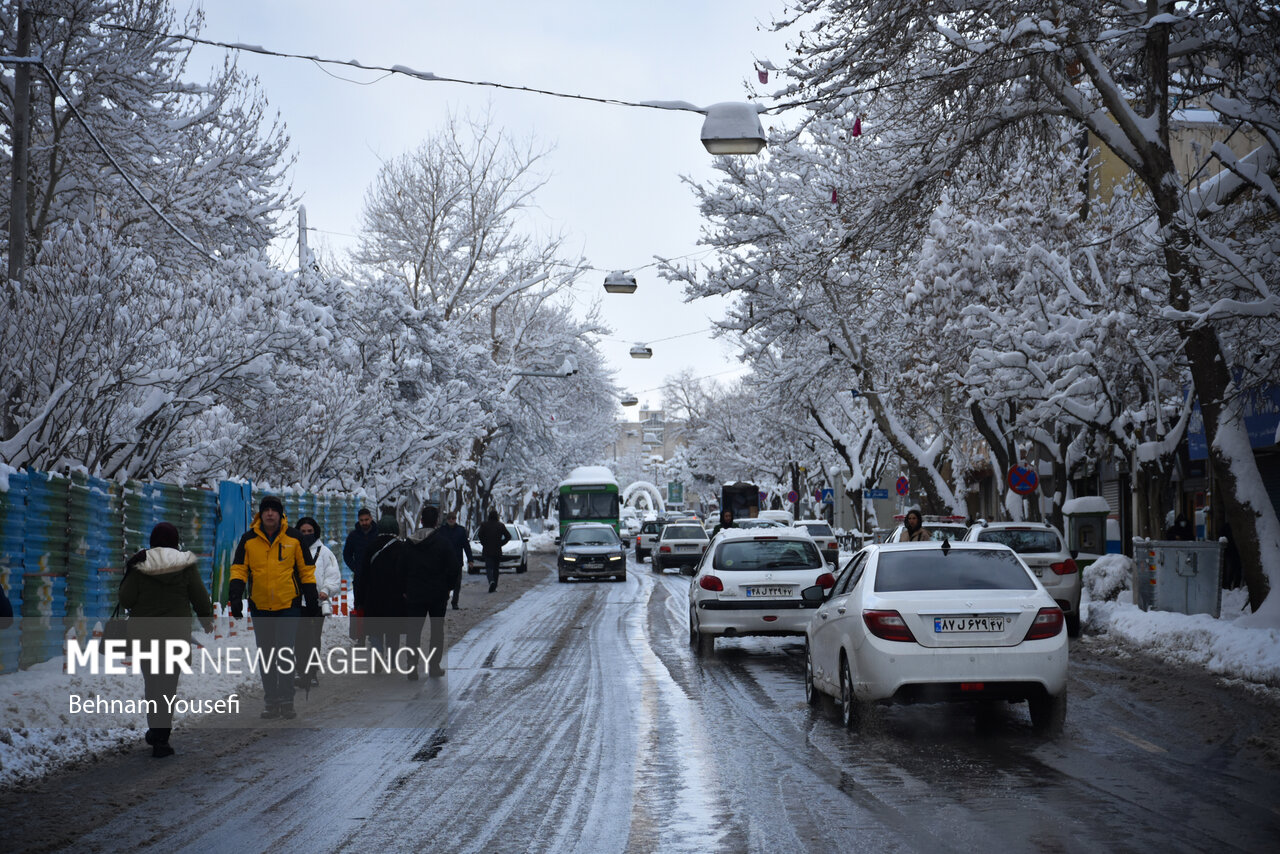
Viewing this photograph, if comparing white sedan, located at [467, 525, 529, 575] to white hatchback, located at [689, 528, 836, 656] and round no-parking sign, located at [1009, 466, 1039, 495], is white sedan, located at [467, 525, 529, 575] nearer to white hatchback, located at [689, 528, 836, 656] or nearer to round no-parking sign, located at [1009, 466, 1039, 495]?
round no-parking sign, located at [1009, 466, 1039, 495]

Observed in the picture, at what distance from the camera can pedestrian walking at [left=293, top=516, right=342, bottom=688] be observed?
39.3 feet

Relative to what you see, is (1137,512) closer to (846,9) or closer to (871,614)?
(846,9)

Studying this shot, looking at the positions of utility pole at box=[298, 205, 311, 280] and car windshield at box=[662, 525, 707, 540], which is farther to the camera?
car windshield at box=[662, 525, 707, 540]

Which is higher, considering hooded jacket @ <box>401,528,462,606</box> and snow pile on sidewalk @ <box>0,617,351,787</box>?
hooded jacket @ <box>401,528,462,606</box>

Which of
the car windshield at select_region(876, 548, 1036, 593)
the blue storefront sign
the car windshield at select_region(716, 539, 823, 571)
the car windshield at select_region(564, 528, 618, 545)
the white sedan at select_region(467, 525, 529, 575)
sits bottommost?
the white sedan at select_region(467, 525, 529, 575)

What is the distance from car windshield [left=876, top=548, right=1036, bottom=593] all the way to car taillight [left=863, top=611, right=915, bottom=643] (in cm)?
39

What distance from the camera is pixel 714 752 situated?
31.6 feet

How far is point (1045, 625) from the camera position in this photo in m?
10.3

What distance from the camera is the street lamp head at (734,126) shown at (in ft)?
51.8

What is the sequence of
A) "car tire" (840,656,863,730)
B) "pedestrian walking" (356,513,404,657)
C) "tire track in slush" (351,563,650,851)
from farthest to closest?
"pedestrian walking" (356,513,404,657) < "car tire" (840,656,863,730) < "tire track in slush" (351,563,650,851)

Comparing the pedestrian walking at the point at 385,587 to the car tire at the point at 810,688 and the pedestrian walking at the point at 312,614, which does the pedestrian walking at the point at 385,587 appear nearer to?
the pedestrian walking at the point at 312,614

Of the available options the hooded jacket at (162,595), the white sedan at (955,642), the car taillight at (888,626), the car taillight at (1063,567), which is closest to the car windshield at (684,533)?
the car taillight at (1063,567)

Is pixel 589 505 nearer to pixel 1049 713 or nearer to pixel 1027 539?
pixel 1027 539

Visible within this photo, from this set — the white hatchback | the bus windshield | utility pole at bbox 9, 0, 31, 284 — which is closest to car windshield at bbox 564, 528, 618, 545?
the bus windshield
